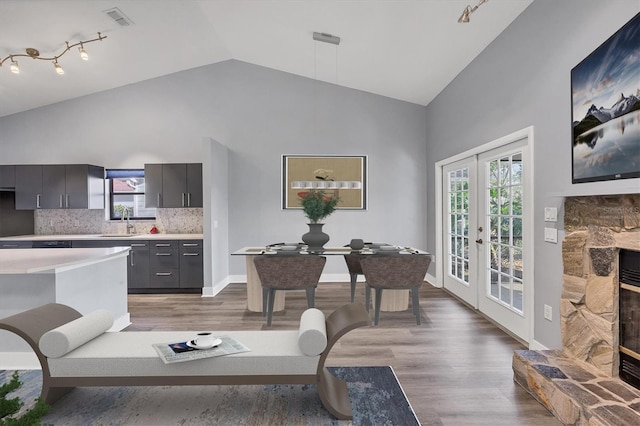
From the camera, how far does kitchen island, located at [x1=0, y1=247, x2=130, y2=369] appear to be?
9.93 ft

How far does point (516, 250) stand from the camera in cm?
367

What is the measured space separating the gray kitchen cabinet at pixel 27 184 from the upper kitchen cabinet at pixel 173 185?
1684 millimetres

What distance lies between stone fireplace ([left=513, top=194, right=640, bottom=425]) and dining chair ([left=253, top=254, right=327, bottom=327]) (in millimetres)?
2042

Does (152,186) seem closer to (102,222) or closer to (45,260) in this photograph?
(102,222)

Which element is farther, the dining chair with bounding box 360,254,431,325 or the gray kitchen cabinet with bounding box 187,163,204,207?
the gray kitchen cabinet with bounding box 187,163,204,207

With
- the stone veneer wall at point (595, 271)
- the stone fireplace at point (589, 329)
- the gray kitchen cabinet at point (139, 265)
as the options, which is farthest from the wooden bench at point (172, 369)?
the gray kitchen cabinet at point (139, 265)

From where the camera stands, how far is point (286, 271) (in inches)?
157

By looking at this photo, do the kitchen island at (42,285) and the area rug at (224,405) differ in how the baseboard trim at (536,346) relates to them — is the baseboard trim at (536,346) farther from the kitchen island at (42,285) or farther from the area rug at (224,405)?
the kitchen island at (42,285)

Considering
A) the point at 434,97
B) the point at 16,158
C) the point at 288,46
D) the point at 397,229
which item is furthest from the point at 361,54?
the point at 16,158

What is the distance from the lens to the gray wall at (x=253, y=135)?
6355 millimetres

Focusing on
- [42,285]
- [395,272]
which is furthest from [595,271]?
[42,285]

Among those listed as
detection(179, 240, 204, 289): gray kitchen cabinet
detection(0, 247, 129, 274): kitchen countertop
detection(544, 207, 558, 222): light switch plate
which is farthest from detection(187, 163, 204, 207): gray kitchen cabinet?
detection(544, 207, 558, 222): light switch plate

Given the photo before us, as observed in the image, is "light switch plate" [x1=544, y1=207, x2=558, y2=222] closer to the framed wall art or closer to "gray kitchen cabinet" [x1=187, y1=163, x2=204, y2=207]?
the framed wall art

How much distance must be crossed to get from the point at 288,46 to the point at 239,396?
15.3ft
